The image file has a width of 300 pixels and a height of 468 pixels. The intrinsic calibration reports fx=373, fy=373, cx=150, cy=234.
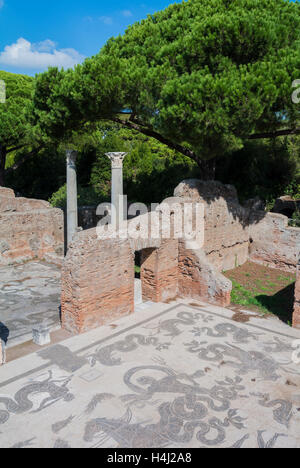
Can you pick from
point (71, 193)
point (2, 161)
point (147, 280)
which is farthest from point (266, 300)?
point (2, 161)

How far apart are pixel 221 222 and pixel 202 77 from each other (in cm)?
440

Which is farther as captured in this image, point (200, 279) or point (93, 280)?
point (200, 279)

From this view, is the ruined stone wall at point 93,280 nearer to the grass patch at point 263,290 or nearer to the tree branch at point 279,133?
the grass patch at point 263,290

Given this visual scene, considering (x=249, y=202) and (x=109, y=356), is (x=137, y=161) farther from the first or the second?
(x=109, y=356)

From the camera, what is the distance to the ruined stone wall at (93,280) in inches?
282

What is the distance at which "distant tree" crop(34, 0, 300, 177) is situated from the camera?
9625 mm

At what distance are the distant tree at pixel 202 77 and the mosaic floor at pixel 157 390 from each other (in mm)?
5416

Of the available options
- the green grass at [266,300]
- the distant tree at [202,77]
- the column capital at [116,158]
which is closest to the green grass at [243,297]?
the green grass at [266,300]

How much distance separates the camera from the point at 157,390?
18.5 feet

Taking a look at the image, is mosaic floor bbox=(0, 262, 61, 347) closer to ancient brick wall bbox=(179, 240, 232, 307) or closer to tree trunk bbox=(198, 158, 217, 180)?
ancient brick wall bbox=(179, 240, 232, 307)

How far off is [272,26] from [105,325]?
29.6ft

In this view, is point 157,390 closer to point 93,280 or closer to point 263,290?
point 93,280

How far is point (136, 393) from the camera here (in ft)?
18.2

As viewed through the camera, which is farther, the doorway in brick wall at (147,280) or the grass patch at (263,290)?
the grass patch at (263,290)
